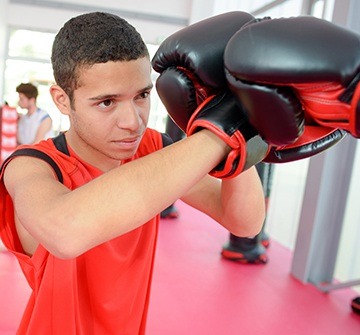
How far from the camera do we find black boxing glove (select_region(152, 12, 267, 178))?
82 centimetres

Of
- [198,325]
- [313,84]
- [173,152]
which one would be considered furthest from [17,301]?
[313,84]

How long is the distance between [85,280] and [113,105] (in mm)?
434

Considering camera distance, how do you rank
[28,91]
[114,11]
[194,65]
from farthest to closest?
[114,11] < [28,91] < [194,65]

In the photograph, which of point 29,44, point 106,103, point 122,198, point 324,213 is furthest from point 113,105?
point 29,44

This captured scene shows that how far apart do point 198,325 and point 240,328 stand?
0.21 metres

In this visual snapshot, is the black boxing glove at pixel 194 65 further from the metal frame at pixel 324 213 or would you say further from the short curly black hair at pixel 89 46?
the metal frame at pixel 324 213

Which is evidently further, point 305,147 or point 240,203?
point 240,203

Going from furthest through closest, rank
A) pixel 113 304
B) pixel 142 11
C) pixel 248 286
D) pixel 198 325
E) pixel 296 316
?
pixel 142 11
pixel 248 286
pixel 296 316
pixel 198 325
pixel 113 304

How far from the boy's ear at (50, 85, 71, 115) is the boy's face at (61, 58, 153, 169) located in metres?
0.03

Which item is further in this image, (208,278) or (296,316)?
(208,278)

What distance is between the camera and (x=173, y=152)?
704 mm

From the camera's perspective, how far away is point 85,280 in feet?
3.50

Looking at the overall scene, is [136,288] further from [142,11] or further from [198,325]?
[142,11]

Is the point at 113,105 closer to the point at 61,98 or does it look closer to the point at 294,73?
the point at 61,98
